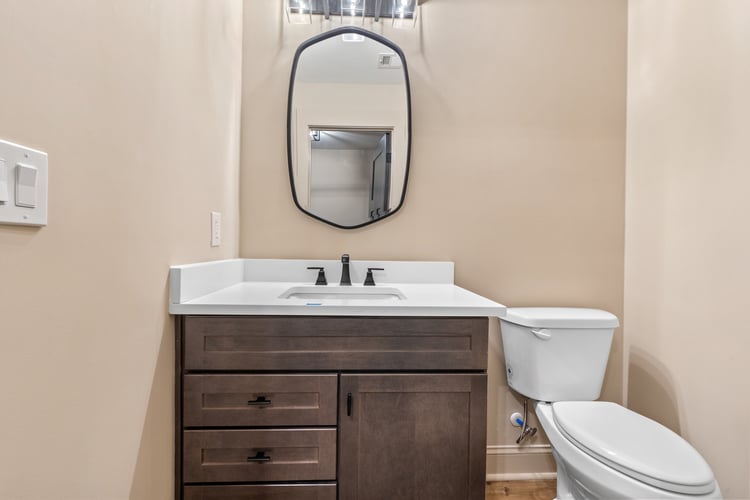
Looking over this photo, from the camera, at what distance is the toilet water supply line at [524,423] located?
1.65 metres

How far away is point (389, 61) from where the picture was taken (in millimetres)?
1679

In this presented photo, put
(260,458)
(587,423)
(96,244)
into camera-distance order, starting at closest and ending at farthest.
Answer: (96,244) → (260,458) → (587,423)

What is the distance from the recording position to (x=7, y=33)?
52 cm

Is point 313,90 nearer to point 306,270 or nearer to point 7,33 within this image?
point 306,270

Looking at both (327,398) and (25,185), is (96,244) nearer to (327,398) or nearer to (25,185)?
(25,185)

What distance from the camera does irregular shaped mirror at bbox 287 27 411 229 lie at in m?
1.67

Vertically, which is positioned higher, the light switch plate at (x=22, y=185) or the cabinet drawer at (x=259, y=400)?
the light switch plate at (x=22, y=185)

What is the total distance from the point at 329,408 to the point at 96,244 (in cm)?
73

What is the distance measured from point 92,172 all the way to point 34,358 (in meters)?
0.35

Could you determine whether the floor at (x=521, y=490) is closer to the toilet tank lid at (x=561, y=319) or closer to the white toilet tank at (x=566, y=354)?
the white toilet tank at (x=566, y=354)

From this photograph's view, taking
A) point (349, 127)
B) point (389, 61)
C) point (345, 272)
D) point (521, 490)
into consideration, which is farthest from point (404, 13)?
point (521, 490)

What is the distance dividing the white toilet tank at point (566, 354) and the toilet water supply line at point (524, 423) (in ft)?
0.82

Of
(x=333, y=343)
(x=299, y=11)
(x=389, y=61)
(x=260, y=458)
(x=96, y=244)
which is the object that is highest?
(x=299, y=11)

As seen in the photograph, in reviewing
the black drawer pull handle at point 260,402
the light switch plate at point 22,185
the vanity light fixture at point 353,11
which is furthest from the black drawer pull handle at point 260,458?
the vanity light fixture at point 353,11
